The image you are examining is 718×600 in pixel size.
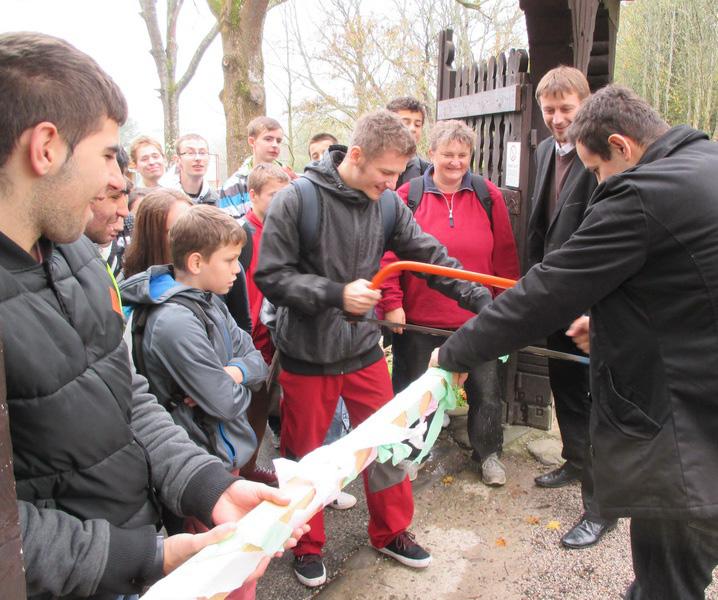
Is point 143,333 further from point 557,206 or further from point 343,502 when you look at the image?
point 557,206

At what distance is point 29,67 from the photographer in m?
1.13

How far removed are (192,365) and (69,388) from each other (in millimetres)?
1002

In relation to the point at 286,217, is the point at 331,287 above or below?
below

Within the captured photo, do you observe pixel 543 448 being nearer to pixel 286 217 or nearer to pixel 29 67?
pixel 286 217

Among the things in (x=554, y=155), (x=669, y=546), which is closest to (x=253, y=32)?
(x=554, y=155)

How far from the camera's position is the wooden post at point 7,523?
79 centimetres

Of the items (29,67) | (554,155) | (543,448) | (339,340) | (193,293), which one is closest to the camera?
(29,67)

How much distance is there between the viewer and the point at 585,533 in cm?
326

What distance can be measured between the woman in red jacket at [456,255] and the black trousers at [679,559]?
1822 mm

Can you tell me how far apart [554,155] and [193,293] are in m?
2.46

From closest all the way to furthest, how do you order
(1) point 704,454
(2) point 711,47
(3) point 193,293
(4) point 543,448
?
1. (1) point 704,454
2. (3) point 193,293
3. (4) point 543,448
4. (2) point 711,47

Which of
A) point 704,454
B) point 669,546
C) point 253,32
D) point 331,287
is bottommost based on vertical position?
point 669,546

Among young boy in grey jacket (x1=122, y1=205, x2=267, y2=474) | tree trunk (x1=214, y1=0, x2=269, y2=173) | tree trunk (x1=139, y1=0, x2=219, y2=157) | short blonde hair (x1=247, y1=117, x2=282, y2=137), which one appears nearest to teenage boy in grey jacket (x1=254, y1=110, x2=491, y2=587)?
young boy in grey jacket (x1=122, y1=205, x2=267, y2=474)

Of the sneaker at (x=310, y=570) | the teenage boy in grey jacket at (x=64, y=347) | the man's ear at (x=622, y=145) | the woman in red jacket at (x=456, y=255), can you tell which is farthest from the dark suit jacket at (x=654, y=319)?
the woman in red jacket at (x=456, y=255)
